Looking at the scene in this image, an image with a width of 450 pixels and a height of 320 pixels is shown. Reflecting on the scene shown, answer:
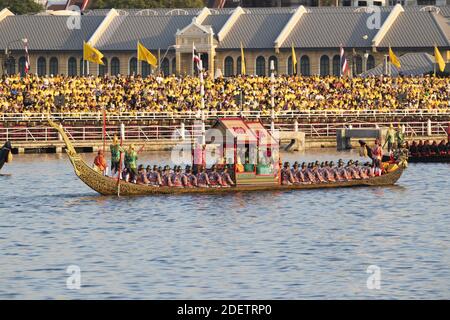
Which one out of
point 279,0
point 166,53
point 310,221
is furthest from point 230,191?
point 279,0

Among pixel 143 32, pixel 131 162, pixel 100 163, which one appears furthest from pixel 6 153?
pixel 143 32

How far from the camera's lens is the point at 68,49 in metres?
145

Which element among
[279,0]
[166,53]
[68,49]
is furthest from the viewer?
[279,0]

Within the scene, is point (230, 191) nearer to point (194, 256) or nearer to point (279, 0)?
point (194, 256)

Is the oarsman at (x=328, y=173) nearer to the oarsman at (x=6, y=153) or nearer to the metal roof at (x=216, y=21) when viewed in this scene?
the oarsman at (x=6, y=153)

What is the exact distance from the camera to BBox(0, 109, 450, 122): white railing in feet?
306

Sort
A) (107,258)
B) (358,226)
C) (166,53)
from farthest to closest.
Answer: (166,53) < (358,226) < (107,258)

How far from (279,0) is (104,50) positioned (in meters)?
29.9

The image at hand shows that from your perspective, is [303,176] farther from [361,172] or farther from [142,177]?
[142,177]

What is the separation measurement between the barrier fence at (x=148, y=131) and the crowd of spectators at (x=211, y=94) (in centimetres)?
121

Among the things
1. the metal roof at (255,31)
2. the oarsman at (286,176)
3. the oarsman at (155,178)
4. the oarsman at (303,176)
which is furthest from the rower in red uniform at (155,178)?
the metal roof at (255,31)

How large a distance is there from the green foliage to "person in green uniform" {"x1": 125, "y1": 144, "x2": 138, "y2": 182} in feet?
347

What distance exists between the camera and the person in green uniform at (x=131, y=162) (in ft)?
206

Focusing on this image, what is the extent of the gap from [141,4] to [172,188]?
4169 inches
